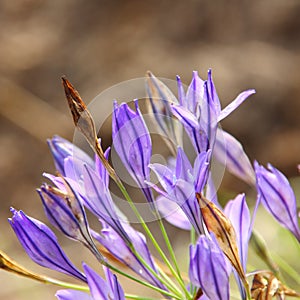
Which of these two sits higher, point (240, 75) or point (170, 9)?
point (170, 9)

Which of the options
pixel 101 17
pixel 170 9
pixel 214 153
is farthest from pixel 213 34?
pixel 214 153

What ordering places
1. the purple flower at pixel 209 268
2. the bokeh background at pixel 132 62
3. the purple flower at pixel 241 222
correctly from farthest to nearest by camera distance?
the bokeh background at pixel 132 62
the purple flower at pixel 241 222
the purple flower at pixel 209 268

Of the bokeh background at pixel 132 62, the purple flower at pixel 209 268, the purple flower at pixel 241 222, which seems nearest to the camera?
the purple flower at pixel 209 268

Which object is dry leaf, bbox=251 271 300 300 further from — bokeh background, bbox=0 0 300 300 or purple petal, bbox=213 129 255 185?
bokeh background, bbox=0 0 300 300

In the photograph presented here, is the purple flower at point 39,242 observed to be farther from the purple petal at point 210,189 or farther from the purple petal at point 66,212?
the purple petal at point 210,189

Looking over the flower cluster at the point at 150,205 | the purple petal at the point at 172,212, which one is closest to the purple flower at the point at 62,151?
the flower cluster at the point at 150,205

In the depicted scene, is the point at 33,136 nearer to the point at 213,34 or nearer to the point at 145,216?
the point at 213,34

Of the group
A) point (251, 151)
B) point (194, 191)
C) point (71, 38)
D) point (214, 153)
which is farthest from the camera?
point (71, 38)
